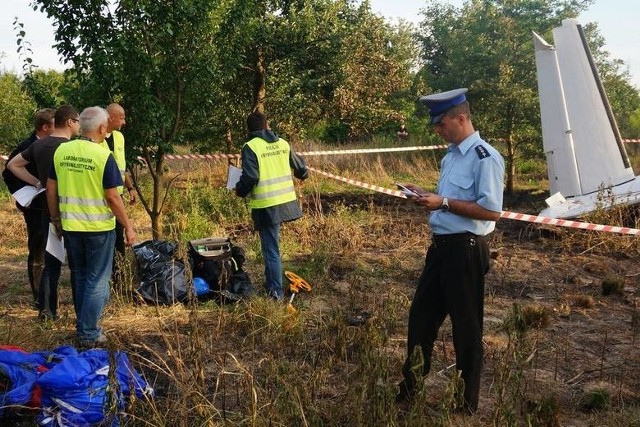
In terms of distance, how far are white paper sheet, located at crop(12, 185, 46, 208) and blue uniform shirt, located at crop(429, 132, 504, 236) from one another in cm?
359

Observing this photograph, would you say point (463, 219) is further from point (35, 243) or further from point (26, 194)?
point (35, 243)

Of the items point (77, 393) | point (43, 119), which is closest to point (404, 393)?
point (77, 393)

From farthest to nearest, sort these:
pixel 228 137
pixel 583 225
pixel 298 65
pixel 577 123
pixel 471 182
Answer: pixel 298 65, pixel 228 137, pixel 577 123, pixel 583 225, pixel 471 182

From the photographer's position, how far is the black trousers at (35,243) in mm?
5449

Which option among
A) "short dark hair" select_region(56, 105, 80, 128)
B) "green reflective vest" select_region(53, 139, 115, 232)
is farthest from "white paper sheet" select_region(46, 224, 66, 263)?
"short dark hair" select_region(56, 105, 80, 128)

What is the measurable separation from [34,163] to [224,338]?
2.32 meters

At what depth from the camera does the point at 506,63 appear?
41.8ft

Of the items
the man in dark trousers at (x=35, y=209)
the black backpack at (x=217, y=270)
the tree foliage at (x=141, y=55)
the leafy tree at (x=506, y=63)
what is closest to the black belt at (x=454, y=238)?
the black backpack at (x=217, y=270)

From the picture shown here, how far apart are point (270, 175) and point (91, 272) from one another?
6.08 feet

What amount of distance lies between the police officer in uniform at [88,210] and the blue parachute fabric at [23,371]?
765 mm

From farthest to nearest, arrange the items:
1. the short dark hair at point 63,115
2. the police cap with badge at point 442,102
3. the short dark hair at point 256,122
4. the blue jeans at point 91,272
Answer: the short dark hair at point 256,122, the short dark hair at point 63,115, the blue jeans at point 91,272, the police cap with badge at point 442,102

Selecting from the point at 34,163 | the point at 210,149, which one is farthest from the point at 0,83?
the point at 34,163

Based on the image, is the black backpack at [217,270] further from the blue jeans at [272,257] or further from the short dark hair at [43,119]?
the short dark hair at [43,119]

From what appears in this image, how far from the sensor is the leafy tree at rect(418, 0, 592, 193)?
12766 millimetres
